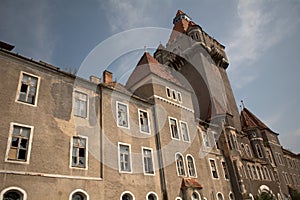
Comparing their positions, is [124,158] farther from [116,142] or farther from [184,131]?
[184,131]

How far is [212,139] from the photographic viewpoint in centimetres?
2845

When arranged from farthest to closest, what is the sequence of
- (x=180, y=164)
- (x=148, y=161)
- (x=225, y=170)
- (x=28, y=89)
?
(x=225, y=170) → (x=180, y=164) → (x=148, y=161) → (x=28, y=89)

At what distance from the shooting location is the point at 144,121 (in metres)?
21.1

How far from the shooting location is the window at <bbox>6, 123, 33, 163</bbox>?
1242cm

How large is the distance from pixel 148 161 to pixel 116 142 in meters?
3.52

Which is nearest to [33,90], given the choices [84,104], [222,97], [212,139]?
[84,104]

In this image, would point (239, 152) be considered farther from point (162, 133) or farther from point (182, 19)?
point (182, 19)

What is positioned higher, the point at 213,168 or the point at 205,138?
the point at 205,138

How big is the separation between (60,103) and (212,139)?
63.0 feet

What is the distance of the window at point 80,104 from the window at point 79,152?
1.80m

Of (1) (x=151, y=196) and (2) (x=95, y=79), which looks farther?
(2) (x=95, y=79)

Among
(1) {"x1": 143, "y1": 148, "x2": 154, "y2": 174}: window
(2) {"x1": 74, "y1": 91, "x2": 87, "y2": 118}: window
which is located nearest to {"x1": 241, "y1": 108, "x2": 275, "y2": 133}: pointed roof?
(1) {"x1": 143, "y1": 148, "x2": 154, "y2": 174}: window

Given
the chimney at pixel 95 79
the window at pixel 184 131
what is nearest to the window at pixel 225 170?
the window at pixel 184 131

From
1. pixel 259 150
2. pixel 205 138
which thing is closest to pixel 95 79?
pixel 205 138
